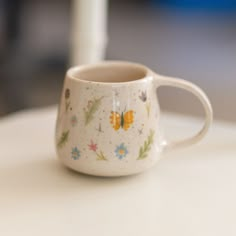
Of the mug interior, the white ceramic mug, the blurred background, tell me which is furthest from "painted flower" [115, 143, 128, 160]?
the blurred background

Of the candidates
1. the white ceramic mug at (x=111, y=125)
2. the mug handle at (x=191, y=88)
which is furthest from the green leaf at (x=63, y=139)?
the mug handle at (x=191, y=88)

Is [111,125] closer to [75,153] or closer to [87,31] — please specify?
[75,153]

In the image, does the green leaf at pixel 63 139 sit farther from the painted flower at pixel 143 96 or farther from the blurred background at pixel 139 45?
the blurred background at pixel 139 45

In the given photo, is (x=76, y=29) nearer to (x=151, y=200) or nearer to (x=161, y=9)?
(x=151, y=200)

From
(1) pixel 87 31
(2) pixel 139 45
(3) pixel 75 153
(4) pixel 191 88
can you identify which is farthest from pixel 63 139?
(2) pixel 139 45

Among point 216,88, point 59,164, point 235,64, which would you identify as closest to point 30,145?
point 59,164

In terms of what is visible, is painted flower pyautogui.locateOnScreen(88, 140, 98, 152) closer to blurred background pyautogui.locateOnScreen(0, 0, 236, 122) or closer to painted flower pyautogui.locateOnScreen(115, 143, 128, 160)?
painted flower pyautogui.locateOnScreen(115, 143, 128, 160)
